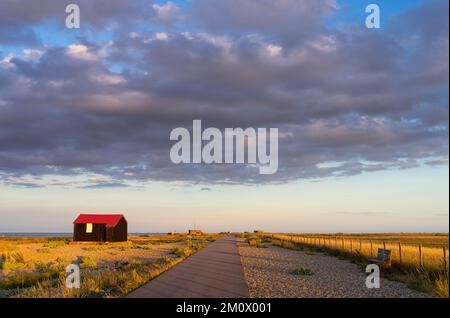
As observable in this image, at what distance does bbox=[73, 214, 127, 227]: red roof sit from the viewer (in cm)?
5316

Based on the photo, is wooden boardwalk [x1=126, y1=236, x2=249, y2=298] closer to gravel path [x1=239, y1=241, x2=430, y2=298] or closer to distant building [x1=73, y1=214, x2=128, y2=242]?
gravel path [x1=239, y1=241, x2=430, y2=298]

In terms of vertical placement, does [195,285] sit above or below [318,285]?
above

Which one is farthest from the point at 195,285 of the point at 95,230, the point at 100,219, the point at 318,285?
the point at 100,219

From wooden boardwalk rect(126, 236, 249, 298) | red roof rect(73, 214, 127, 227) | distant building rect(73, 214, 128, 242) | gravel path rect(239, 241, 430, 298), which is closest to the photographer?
wooden boardwalk rect(126, 236, 249, 298)

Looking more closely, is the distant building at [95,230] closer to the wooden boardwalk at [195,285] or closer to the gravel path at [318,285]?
the gravel path at [318,285]

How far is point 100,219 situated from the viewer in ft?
177

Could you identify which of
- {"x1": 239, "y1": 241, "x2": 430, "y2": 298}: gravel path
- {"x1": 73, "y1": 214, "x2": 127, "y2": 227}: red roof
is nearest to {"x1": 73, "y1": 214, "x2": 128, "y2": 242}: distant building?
{"x1": 73, "y1": 214, "x2": 127, "y2": 227}: red roof

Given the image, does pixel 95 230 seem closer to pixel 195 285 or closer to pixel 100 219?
pixel 100 219

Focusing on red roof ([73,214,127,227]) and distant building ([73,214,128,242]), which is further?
red roof ([73,214,127,227])

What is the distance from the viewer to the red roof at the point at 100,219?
5316 centimetres

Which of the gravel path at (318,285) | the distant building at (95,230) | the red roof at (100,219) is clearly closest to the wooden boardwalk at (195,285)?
the gravel path at (318,285)
